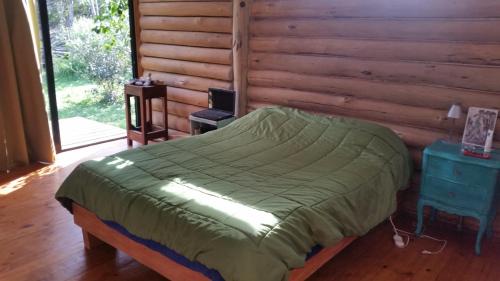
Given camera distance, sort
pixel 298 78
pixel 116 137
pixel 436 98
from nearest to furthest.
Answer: pixel 436 98 → pixel 298 78 → pixel 116 137

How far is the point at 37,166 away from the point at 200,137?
76.1 inches

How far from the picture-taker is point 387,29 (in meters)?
3.03

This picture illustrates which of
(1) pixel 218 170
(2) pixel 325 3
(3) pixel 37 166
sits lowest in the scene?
(3) pixel 37 166

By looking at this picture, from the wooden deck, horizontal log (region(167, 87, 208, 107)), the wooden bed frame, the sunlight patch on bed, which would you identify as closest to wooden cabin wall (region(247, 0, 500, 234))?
horizontal log (region(167, 87, 208, 107))

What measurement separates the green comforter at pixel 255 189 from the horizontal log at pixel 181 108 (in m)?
1.39

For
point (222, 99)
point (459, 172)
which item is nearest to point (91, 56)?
point (222, 99)

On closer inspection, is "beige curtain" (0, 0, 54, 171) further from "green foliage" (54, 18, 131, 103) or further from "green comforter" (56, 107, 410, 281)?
"green comforter" (56, 107, 410, 281)

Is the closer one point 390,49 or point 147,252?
point 147,252

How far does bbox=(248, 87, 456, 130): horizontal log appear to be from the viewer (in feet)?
9.71

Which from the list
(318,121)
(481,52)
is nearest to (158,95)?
(318,121)

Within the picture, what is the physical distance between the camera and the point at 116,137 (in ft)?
16.8

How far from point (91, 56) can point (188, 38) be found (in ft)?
3.93

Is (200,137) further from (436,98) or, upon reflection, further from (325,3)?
(436,98)

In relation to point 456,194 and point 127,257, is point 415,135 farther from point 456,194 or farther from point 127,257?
point 127,257
